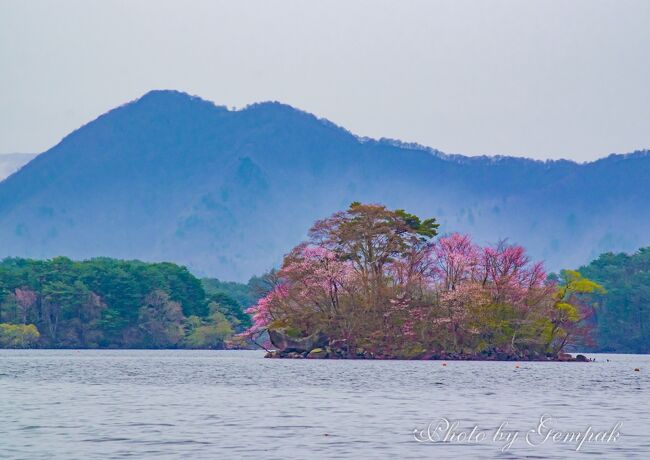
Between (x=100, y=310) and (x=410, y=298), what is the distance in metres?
75.6

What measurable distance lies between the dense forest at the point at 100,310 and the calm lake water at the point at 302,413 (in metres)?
95.9

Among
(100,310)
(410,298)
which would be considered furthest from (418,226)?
(100,310)

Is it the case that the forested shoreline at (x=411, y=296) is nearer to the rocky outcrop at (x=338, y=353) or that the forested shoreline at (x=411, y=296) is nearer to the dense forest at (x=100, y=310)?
the rocky outcrop at (x=338, y=353)

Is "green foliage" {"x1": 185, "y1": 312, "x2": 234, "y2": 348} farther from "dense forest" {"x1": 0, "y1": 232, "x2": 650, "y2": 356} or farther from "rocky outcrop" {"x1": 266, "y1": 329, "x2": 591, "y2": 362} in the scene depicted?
"rocky outcrop" {"x1": 266, "y1": 329, "x2": 591, "y2": 362}

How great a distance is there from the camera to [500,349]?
9800 cm

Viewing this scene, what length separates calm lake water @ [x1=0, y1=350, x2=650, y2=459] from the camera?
29.9 m

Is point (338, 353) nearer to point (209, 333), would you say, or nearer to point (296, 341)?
point (296, 341)

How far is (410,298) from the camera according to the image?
98875 millimetres

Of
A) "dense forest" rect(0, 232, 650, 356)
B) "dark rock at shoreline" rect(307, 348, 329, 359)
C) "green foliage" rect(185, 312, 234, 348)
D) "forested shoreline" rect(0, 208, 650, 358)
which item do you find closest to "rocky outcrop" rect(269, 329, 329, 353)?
"forested shoreline" rect(0, 208, 650, 358)

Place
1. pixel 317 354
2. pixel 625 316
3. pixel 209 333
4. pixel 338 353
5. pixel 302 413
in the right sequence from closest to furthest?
1. pixel 302 413
2. pixel 338 353
3. pixel 317 354
4. pixel 209 333
5. pixel 625 316

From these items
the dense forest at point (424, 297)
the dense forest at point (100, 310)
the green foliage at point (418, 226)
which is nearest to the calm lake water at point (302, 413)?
the dense forest at point (424, 297)

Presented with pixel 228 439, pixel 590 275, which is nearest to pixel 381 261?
pixel 228 439

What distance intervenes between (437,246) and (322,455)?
7407 cm

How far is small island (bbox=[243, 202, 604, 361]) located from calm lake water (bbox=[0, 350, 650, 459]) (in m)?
28.6
